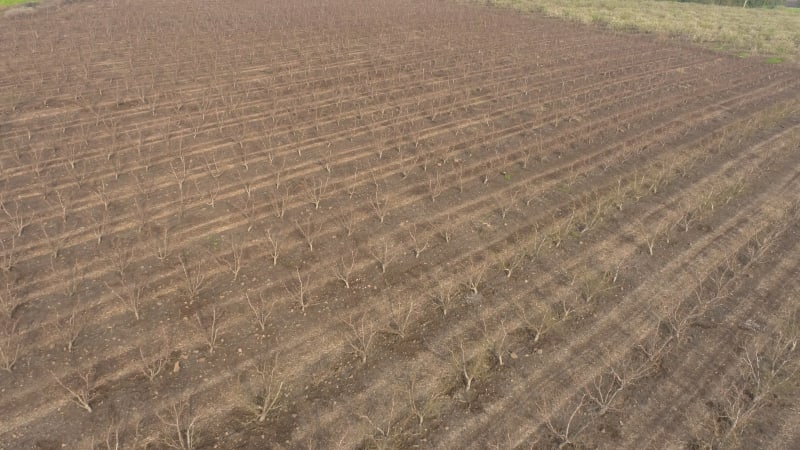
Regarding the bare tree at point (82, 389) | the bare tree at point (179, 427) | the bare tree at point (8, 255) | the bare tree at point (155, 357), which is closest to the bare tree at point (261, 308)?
the bare tree at point (155, 357)

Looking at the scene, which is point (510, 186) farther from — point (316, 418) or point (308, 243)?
point (316, 418)

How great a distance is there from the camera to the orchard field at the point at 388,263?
18.6 ft

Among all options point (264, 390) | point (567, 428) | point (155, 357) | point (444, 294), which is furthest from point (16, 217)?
point (567, 428)

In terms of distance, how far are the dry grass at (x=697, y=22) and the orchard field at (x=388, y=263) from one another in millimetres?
12978

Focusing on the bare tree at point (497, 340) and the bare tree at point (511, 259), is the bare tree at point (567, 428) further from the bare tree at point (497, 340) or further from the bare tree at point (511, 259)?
the bare tree at point (511, 259)

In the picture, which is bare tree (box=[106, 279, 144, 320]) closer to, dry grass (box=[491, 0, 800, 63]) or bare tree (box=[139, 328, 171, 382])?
bare tree (box=[139, 328, 171, 382])

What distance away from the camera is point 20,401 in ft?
18.1

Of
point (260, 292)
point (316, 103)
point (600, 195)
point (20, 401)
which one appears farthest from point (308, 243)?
point (316, 103)

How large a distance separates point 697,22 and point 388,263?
118 feet

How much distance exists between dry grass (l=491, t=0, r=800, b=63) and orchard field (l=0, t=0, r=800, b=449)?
13.0 meters

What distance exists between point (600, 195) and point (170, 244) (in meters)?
8.98

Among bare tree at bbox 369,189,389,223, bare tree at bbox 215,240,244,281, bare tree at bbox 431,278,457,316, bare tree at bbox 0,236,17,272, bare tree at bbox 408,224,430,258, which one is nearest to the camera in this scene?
bare tree at bbox 431,278,457,316

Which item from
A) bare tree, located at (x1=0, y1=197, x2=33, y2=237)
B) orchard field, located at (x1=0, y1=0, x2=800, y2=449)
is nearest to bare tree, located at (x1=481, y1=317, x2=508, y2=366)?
orchard field, located at (x1=0, y1=0, x2=800, y2=449)

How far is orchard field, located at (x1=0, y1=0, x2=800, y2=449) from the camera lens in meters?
5.68
